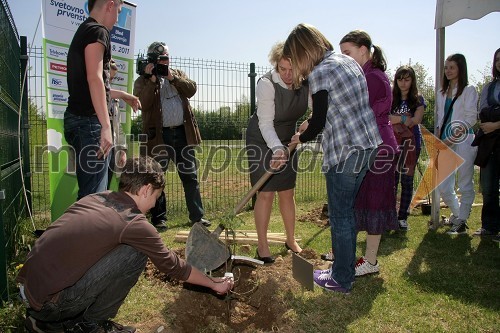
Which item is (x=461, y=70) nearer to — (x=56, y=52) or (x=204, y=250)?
(x=204, y=250)

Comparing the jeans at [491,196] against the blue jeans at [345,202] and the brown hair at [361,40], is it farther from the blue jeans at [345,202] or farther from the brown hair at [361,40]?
the blue jeans at [345,202]

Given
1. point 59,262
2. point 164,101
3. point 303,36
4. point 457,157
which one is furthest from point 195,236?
point 457,157

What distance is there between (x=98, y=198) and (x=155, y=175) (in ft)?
1.03

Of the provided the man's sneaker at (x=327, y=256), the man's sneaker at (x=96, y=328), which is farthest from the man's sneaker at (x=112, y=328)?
the man's sneaker at (x=327, y=256)

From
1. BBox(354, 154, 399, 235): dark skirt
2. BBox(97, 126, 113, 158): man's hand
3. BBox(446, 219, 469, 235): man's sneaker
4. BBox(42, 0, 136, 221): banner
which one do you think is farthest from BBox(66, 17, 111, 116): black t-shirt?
BBox(446, 219, 469, 235): man's sneaker

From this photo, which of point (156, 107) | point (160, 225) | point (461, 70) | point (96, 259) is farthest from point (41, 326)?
point (461, 70)

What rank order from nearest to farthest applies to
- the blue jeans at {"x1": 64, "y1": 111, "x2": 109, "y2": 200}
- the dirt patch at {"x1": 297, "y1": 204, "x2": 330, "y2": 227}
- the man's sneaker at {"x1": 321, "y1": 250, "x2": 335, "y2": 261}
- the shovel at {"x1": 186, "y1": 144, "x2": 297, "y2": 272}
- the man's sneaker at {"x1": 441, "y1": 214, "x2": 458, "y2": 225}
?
the blue jeans at {"x1": 64, "y1": 111, "x2": 109, "y2": 200}, the shovel at {"x1": 186, "y1": 144, "x2": 297, "y2": 272}, the man's sneaker at {"x1": 321, "y1": 250, "x2": 335, "y2": 261}, the man's sneaker at {"x1": 441, "y1": 214, "x2": 458, "y2": 225}, the dirt patch at {"x1": 297, "y1": 204, "x2": 330, "y2": 227}

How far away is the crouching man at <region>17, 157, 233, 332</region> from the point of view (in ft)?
6.52

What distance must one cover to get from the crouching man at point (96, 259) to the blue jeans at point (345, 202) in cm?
106

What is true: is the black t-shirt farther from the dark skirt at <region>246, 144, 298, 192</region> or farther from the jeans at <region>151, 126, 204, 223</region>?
the jeans at <region>151, 126, 204, 223</region>

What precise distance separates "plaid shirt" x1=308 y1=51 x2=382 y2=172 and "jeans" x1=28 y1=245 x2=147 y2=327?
1.48 meters

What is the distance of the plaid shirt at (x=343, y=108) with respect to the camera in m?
2.69

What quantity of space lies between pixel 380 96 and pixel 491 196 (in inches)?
93.6

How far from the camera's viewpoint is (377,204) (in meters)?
3.38
